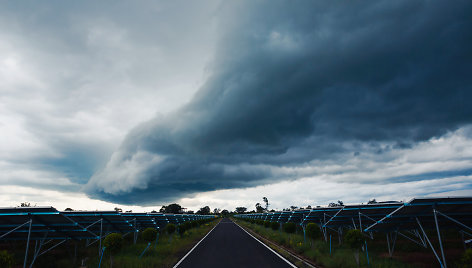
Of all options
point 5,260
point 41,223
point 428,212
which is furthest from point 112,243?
point 428,212

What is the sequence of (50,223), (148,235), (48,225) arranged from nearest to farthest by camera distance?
1. (50,223)
2. (48,225)
3. (148,235)

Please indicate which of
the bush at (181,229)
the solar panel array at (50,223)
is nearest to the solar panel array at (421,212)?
the solar panel array at (50,223)

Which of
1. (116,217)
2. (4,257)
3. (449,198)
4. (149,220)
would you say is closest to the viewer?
(4,257)

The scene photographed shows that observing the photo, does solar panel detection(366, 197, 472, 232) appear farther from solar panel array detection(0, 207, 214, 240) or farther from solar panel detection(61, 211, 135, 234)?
solar panel detection(61, 211, 135, 234)

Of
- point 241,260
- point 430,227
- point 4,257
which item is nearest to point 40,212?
point 4,257

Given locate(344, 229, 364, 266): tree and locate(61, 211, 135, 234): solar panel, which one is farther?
locate(61, 211, 135, 234): solar panel

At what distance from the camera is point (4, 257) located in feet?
33.4

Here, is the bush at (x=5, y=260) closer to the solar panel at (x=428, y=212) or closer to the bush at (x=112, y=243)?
the bush at (x=112, y=243)

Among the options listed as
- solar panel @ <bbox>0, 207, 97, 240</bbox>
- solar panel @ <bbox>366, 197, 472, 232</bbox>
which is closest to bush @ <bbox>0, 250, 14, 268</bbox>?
solar panel @ <bbox>0, 207, 97, 240</bbox>

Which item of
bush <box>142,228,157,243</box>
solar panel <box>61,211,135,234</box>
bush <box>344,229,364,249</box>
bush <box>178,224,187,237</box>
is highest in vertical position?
solar panel <box>61,211,135,234</box>

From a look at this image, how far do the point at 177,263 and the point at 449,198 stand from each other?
49.7 feet

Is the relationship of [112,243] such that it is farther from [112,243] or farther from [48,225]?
[48,225]

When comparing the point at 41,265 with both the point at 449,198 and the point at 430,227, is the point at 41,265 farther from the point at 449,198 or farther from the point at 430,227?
the point at 430,227

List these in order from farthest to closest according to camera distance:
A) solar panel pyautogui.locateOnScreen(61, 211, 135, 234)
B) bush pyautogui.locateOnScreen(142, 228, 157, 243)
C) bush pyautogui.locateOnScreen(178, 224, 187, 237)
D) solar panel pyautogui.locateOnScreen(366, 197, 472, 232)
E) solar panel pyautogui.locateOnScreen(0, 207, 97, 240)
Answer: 1. bush pyautogui.locateOnScreen(178, 224, 187, 237)
2. bush pyautogui.locateOnScreen(142, 228, 157, 243)
3. solar panel pyautogui.locateOnScreen(61, 211, 135, 234)
4. solar panel pyautogui.locateOnScreen(0, 207, 97, 240)
5. solar panel pyautogui.locateOnScreen(366, 197, 472, 232)
